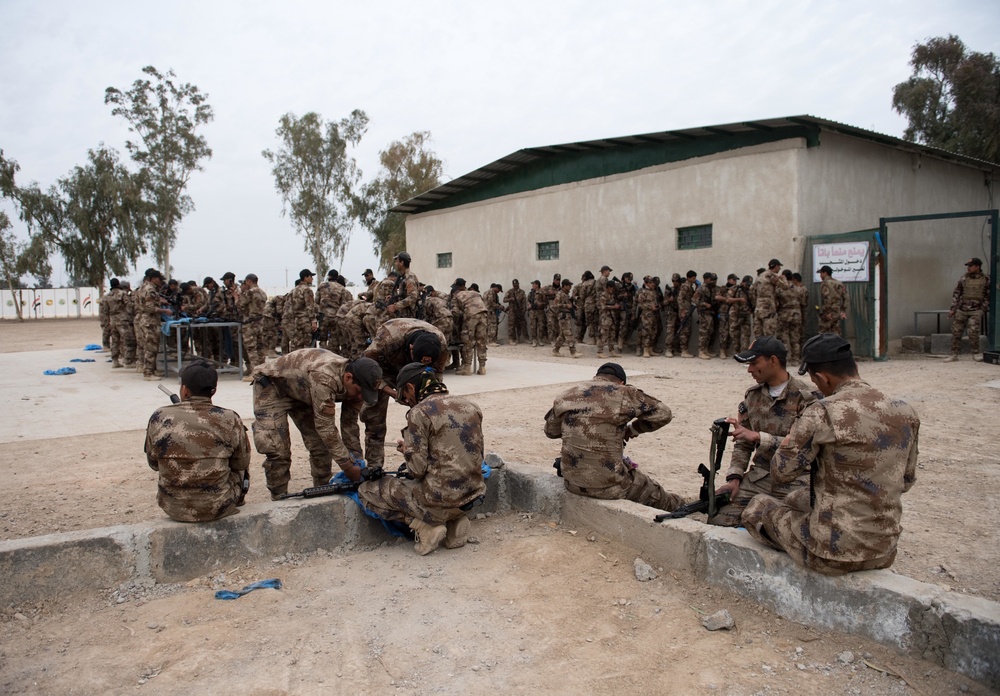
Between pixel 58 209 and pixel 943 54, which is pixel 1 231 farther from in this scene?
pixel 943 54

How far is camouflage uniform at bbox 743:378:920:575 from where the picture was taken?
2.87m

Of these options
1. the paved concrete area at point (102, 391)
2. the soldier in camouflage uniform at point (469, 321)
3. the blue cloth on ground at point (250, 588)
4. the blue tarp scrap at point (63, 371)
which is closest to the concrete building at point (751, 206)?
the paved concrete area at point (102, 391)

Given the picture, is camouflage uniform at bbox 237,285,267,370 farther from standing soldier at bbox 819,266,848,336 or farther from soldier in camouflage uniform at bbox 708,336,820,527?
standing soldier at bbox 819,266,848,336

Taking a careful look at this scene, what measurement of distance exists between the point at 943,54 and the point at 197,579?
30928 mm

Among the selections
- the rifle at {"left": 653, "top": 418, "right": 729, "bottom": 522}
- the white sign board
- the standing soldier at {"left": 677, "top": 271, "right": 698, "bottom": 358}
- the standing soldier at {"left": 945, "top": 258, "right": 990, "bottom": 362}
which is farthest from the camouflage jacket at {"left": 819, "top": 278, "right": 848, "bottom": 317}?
the rifle at {"left": 653, "top": 418, "right": 729, "bottom": 522}

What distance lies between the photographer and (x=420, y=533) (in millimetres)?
4129

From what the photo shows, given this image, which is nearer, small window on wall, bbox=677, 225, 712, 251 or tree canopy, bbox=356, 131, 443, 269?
small window on wall, bbox=677, 225, 712, 251

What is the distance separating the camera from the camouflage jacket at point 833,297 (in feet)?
38.8

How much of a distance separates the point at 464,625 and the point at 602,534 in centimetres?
122

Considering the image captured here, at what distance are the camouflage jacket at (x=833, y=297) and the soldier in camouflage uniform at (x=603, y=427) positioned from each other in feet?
28.9

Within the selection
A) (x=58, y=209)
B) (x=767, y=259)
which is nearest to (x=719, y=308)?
(x=767, y=259)

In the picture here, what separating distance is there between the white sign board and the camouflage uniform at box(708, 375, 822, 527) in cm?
888

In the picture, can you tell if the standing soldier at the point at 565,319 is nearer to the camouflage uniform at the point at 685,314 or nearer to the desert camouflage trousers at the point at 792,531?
the camouflage uniform at the point at 685,314

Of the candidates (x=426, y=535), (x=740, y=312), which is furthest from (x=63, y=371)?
(x=740, y=312)
